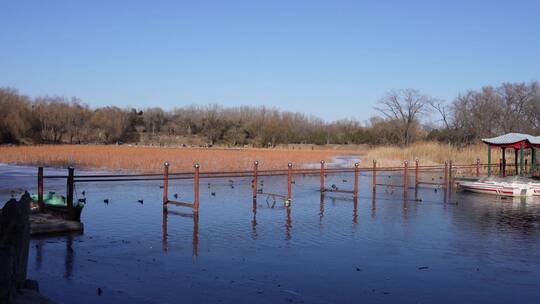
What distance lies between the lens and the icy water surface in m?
8.12

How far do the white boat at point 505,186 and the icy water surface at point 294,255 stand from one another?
13.1 ft

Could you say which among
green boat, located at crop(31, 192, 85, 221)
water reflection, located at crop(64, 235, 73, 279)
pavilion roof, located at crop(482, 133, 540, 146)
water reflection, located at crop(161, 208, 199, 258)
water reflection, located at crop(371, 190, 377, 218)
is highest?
pavilion roof, located at crop(482, 133, 540, 146)

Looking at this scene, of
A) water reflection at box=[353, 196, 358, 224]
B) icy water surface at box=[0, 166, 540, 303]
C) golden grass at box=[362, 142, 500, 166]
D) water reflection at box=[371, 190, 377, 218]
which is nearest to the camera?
icy water surface at box=[0, 166, 540, 303]

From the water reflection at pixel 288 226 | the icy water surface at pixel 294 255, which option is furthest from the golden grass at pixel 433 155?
Result: the water reflection at pixel 288 226

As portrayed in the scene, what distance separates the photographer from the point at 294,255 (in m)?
10.6

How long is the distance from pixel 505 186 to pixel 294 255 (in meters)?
14.9

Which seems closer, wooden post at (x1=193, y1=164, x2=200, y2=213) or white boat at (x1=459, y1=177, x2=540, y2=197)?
wooden post at (x1=193, y1=164, x2=200, y2=213)

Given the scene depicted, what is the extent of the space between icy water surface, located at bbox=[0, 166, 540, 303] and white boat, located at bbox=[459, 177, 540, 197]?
3.99 metres

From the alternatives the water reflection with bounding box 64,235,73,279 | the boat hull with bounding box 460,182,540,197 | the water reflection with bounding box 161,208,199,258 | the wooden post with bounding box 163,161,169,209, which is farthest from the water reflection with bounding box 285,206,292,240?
the boat hull with bounding box 460,182,540,197

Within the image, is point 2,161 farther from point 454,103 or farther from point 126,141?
point 126,141

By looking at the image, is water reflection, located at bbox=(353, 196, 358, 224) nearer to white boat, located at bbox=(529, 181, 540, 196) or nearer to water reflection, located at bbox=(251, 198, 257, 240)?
water reflection, located at bbox=(251, 198, 257, 240)

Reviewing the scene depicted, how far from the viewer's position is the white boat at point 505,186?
22.0m

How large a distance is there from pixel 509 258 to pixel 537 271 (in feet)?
3.39

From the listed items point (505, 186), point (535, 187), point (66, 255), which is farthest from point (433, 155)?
point (66, 255)
